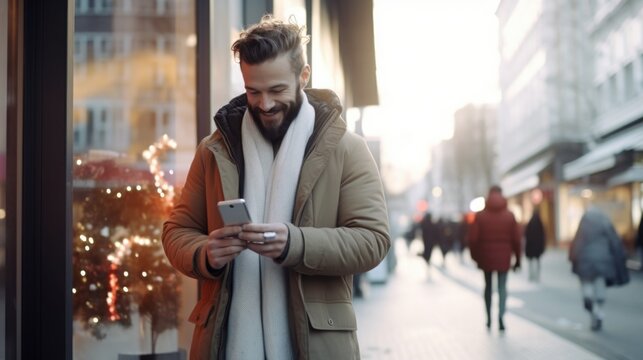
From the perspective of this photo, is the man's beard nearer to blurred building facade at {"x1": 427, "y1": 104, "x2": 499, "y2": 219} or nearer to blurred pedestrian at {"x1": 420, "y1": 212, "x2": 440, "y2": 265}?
blurred pedestrian at {"x1": 420, "y1": 212, "x2": 440, "y2": 265}

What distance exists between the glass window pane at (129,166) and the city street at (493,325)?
3.52m

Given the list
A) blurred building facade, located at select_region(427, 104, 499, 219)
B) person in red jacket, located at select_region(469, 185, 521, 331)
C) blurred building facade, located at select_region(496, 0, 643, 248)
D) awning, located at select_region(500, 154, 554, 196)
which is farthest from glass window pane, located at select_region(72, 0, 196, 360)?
blurred building facade, located at select_region(427, 104, 499, 219)

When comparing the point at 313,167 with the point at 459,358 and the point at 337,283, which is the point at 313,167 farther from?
the point at 459,358

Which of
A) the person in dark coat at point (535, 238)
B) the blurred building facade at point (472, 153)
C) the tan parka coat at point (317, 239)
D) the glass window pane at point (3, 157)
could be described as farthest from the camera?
the blurred building facade at point (472, 153)

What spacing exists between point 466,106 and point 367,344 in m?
67.6

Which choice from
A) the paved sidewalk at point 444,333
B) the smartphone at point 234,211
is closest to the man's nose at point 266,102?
→ the smartphone at point 234,211

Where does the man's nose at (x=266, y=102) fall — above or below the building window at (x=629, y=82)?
below

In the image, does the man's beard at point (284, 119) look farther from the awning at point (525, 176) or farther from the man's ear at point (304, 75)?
the awning at point (525, 176)

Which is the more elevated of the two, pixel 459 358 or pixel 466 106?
pixel 466 106

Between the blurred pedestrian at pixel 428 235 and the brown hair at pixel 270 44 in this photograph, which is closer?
the brown hair at pixel 270 44

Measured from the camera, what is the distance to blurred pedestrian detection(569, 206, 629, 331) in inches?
416

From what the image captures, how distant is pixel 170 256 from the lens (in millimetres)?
2260

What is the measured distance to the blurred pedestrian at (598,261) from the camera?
Result: 10.6m

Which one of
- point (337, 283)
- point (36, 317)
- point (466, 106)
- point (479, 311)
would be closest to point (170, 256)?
point (337, 283)
